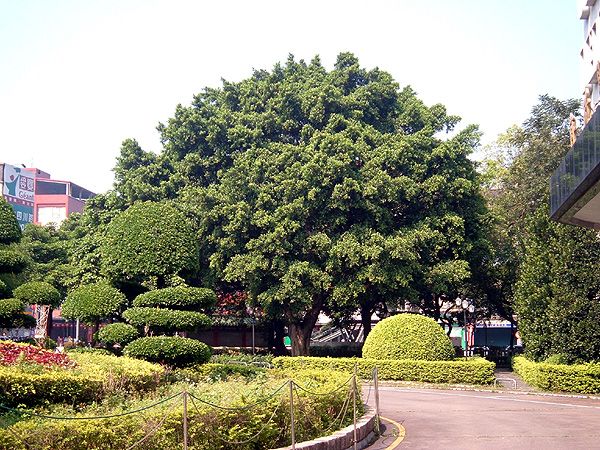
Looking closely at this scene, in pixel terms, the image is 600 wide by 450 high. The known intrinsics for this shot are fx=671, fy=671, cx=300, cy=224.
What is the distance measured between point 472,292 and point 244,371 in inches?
1028

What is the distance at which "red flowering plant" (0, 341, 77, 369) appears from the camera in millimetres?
13609

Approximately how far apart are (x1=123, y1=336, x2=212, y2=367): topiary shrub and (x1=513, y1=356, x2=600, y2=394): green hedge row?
1334cm

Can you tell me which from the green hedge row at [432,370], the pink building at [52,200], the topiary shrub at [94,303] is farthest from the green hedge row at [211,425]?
the pink building at [52,200]

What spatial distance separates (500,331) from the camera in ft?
238

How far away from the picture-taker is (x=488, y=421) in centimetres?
1705

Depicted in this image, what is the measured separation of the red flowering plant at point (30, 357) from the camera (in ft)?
44.7

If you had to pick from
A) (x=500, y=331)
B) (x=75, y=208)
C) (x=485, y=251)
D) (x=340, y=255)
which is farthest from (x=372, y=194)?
(x=75, y=208)

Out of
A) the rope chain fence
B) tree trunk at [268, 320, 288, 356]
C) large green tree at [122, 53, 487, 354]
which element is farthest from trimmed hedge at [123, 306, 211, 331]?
tree trunk at [268, 320, 288, 356]

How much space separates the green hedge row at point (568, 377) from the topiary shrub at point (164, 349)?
1334cm

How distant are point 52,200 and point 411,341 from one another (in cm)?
8787

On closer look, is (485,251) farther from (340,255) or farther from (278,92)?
(278,92)

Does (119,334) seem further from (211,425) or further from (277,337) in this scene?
(277,337)

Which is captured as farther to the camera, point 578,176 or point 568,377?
point 568,377

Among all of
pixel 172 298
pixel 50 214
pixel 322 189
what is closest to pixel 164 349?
pixel 172 298
